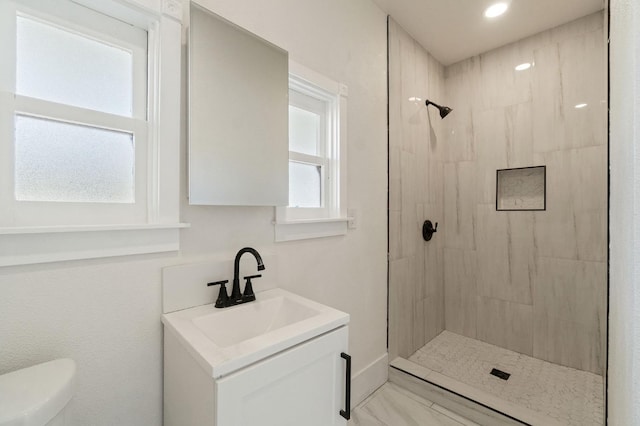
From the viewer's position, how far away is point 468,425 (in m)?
1.58

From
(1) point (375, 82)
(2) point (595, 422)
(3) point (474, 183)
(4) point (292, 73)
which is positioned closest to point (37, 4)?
(4) point (292, 73)

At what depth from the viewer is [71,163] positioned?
0.90 m

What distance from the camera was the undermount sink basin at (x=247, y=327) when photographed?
0.73m

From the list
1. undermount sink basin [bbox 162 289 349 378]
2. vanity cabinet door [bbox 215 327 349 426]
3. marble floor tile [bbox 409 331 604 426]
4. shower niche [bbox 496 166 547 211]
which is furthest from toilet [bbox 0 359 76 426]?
shower niche [bbox 496 166 547 211]

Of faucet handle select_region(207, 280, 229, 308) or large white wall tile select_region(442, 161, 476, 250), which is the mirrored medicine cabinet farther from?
large white wall tile select_region(442, 161, 476, 250)

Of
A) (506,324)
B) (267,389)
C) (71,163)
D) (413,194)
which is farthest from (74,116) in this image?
(506,324)

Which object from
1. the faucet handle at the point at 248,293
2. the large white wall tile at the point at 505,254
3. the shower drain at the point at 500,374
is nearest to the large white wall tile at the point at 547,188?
the large white wall tile at the point at 505,254

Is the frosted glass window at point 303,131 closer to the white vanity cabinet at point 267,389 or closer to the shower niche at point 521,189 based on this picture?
the white vanity cabinet at point 267,389

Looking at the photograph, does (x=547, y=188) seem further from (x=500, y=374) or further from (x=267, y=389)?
(x=267, y=389)

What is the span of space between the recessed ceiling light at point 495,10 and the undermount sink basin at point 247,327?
2.35 meters

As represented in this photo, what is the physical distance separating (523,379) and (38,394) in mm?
2615

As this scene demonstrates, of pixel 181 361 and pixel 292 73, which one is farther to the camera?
pixel 292 73

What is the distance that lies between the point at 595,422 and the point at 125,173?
2.71m

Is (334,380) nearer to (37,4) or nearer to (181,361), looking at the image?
(181,361)
